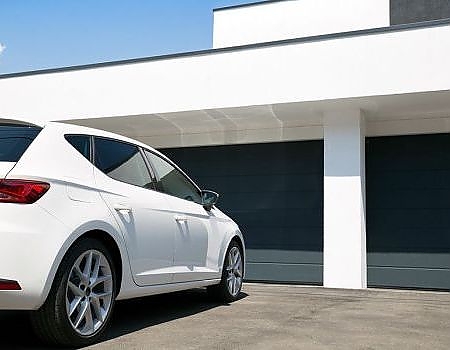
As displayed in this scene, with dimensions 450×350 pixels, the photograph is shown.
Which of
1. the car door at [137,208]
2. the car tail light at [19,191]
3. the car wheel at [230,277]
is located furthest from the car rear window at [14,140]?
the car wheel at [230,277]

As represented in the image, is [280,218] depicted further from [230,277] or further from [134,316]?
[134,316]

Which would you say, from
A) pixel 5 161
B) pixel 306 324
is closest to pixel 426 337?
pixel 306 324

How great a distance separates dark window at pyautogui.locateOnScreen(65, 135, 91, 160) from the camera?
4273 mm

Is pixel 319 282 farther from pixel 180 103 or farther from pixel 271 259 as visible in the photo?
pixel 180 103

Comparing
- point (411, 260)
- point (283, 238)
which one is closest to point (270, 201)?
point (283, 238)

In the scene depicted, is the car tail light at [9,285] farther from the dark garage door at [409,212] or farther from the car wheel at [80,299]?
the dark garage door at [409,212]

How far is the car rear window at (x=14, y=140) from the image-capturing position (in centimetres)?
379

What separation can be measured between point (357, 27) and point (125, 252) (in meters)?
12.4

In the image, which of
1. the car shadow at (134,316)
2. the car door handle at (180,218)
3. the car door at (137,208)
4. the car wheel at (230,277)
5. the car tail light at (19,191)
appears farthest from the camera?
the car wheel at (230,277)

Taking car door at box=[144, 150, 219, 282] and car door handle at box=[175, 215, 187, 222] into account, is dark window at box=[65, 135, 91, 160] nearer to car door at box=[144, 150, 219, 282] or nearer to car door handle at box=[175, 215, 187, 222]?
car door at box=[144, 150, 219, 282]

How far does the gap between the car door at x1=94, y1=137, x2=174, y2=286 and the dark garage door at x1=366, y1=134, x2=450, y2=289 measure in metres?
5.27

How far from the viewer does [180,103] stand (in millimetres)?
9422

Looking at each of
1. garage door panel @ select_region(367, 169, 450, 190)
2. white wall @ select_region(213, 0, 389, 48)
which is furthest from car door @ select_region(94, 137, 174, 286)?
white wall @ select_region(213, 0, 389, 48)

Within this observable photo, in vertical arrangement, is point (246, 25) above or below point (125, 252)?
above
